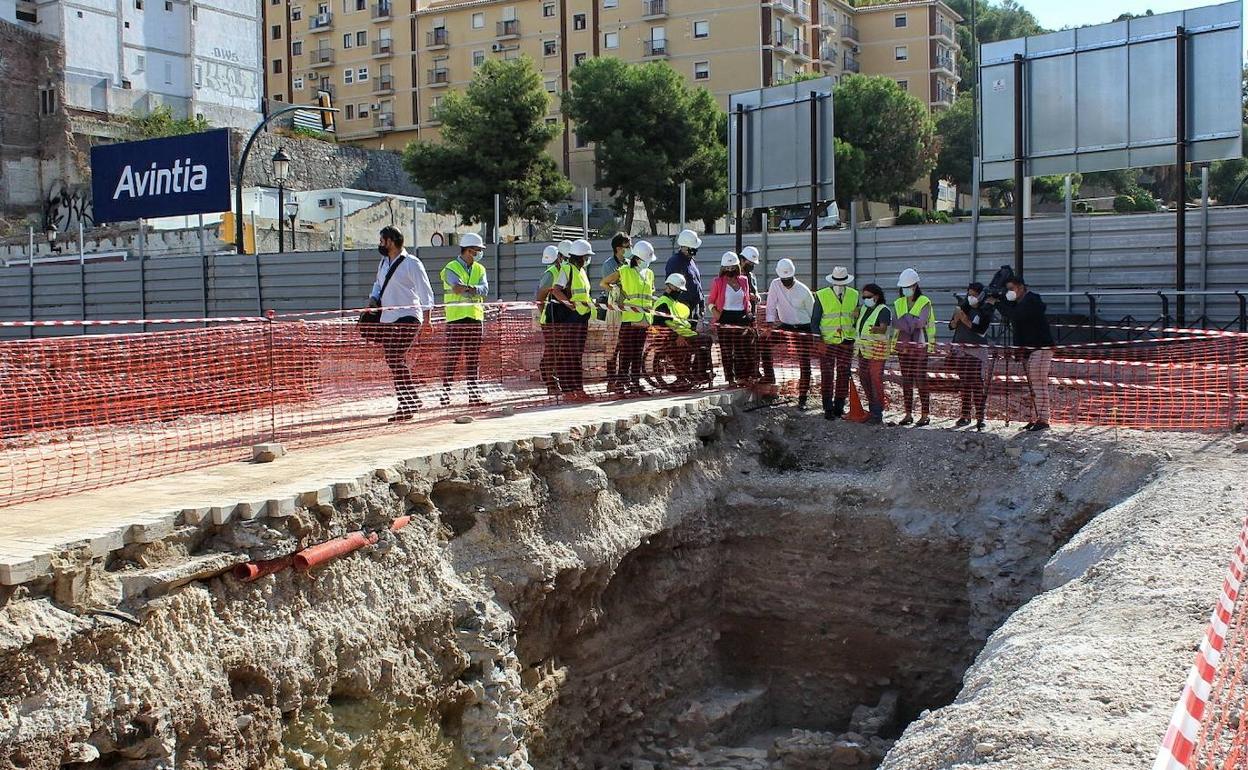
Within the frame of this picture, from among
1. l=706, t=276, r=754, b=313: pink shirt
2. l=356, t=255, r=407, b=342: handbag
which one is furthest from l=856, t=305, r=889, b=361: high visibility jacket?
l=356, t=255, r=407, b=342: handbag

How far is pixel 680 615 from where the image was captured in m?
11.0

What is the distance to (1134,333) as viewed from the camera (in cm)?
1543

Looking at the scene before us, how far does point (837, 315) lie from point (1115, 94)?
6078mm

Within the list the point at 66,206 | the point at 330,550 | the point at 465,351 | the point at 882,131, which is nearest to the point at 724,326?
the point at 465,351

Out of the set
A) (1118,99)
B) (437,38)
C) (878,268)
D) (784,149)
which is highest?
(437,38)

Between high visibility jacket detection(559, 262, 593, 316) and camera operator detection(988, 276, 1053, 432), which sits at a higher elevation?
high visibility jacket detection(559, 262, 593, 316)

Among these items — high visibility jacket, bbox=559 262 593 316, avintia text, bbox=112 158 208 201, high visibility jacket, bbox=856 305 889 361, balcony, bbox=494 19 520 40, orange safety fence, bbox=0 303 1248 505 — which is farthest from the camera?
balcony, bbox=494 19 520 40

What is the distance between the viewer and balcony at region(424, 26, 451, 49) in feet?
211

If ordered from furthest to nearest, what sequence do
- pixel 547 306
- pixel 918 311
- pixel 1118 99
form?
1. pixel 1118 99
2. pixel 547 306
3. pixel 918 311

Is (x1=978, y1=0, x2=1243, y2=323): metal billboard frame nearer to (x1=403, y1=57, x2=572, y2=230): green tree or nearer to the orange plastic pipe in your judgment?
the orange plastic pipe

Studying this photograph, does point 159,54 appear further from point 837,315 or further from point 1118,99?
point 837,315

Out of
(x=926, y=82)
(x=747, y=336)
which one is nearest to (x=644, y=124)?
(x=926, y=82)

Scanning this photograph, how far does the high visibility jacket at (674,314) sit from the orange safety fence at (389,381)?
16cm

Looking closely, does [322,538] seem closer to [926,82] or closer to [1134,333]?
[1134,333]
